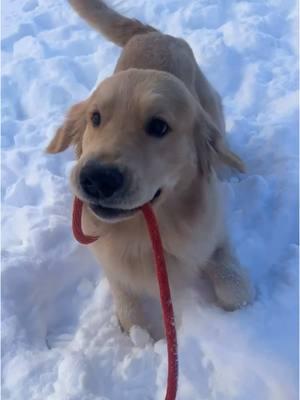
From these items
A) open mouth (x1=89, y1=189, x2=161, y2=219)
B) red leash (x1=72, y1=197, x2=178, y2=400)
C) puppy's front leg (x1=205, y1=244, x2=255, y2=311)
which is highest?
open mouth (x1=89, y1=189, x2=161, y2=219)

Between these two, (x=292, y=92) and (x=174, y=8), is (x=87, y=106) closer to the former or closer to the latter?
(x=292, y=92)

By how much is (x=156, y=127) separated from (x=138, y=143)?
0.48 ft

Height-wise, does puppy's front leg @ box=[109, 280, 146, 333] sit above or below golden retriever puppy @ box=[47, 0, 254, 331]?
below

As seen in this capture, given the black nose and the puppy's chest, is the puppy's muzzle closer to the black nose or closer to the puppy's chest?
the black nose

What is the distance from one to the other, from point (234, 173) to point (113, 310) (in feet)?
3.94

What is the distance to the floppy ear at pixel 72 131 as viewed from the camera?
2691mm

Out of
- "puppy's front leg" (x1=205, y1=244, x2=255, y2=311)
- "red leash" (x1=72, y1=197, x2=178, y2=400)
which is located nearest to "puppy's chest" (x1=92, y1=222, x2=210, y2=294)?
"puppy's front leg" (x1=205, y1=244, x2=255, y2=311)

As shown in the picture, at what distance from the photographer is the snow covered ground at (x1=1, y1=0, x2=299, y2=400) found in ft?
8.25

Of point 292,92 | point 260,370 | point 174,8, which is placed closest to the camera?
point 260,370

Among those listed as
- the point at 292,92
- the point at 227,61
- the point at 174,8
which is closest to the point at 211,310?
the point at 292,92

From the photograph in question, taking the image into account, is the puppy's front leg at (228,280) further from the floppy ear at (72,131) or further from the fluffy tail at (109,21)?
the fluffy tail at (109,21)

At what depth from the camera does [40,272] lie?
3.08 m

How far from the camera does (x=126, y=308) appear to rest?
9.15ft

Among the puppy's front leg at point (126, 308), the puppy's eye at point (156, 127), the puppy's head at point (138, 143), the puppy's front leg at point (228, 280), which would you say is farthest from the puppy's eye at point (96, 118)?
the puppy's front leg at point (228, 280)
